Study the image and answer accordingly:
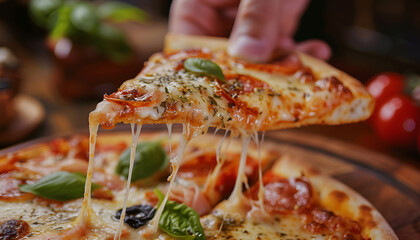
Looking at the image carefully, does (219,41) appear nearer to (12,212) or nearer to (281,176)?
(281,176)

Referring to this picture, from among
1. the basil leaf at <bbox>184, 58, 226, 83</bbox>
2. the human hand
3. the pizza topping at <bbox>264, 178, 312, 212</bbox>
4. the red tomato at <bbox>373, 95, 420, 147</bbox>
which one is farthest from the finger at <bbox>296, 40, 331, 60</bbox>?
the basil leaf at <bbox>184, 58, 226, 83</bbox>

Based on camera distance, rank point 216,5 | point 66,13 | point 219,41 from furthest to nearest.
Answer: point 66,13, point 216,5, point 219,41

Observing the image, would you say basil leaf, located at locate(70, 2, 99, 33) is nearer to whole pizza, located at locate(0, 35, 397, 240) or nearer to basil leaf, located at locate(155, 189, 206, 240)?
whole pizza, located at locate(0, 35, 397, 240)

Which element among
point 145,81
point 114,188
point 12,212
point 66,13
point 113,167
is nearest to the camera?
point 145,81

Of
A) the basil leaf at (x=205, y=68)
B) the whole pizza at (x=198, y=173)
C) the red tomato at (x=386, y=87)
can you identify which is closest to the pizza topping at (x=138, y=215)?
the whole pizza at (x=198, y=173)

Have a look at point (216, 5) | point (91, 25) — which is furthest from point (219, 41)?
point (91, 25)

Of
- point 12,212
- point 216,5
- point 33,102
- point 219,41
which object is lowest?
point 12,212

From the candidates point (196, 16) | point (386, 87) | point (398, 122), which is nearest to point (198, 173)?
point (196, 16)

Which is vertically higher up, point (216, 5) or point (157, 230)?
point (216, 5)
